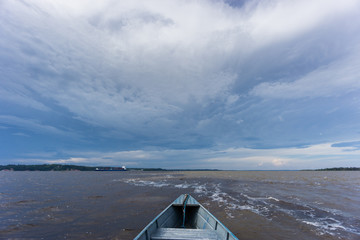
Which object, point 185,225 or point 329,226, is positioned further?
point 329,226

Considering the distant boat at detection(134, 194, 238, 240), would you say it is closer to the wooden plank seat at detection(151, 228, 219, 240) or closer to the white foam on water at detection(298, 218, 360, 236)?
the wooden plank seat at detection(151, 228, 219, 240)

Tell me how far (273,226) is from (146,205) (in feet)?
36.6

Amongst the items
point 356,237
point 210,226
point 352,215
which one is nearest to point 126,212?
point 210,226

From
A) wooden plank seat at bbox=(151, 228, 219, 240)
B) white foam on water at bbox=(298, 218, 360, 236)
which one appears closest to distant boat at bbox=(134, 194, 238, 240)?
wooden plank seat at bbox=(151, 228, 219, 240)

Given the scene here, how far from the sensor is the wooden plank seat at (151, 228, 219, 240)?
6.88 m

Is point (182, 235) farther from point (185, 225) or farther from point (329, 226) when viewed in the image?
point (329, 226)

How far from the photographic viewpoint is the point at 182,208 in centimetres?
1164

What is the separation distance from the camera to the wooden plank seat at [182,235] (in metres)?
6.88

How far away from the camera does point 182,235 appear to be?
7.10m

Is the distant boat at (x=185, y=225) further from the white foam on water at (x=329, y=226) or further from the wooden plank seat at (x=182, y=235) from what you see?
the white foam on water at (x=329, y=226)

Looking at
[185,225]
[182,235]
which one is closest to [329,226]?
[185,225]

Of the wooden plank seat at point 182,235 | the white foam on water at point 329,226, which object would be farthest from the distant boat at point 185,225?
the white foam on water at point 329,226

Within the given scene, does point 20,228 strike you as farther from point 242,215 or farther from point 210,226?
point 242,215

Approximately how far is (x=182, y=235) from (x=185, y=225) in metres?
4.38
